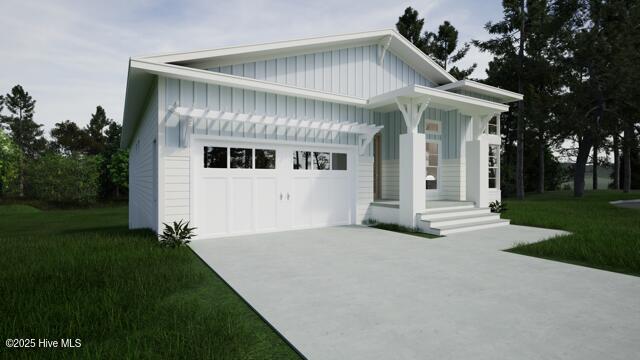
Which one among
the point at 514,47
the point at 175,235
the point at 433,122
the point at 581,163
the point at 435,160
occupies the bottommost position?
the point at 175,235

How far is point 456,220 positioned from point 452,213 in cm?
27

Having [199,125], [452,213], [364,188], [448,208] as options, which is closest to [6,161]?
[199,125]

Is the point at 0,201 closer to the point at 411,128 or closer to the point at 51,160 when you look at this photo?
the point at 51,160

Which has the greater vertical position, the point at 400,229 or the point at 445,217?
the point at 445,217

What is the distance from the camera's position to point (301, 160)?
8.31 metres

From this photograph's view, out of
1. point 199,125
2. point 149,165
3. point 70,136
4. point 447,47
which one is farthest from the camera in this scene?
point 70,136

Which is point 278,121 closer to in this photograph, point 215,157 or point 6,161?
point 215,157

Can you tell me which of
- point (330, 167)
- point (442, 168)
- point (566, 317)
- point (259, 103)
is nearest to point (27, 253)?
point (259, 103)

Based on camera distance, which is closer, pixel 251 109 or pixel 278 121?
pixel 278 121

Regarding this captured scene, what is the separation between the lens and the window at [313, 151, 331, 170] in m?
8.55

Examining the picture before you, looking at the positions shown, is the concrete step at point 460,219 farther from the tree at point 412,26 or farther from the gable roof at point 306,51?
the tree at point 412,26

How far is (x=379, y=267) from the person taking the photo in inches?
185

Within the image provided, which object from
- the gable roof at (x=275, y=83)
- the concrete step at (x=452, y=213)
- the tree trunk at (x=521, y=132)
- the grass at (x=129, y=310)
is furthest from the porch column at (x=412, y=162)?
the tree trunk at (x=521, y=132)

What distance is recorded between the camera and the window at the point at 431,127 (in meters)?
10.2
